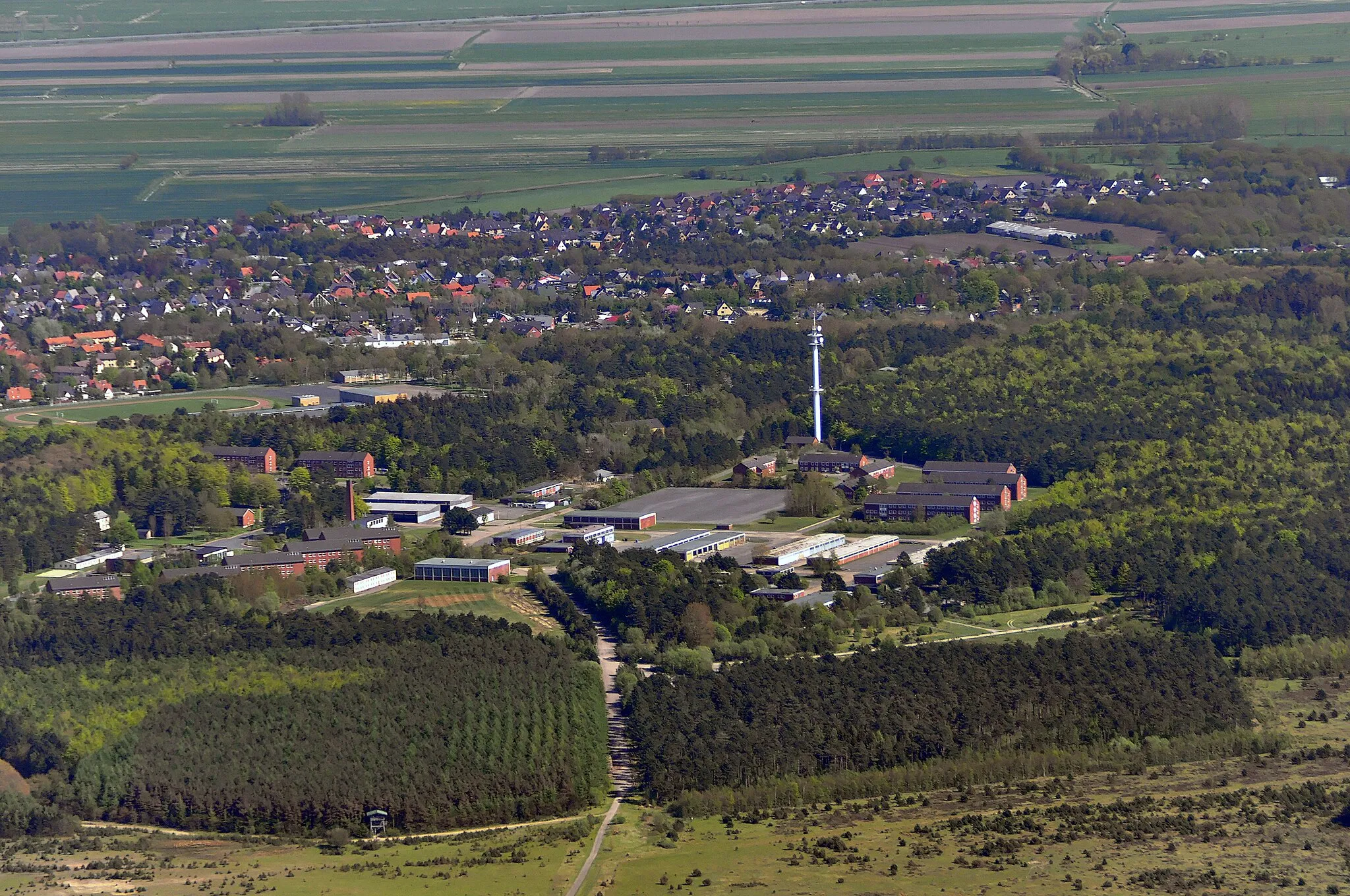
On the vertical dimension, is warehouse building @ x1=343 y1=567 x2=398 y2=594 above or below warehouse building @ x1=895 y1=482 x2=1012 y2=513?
above

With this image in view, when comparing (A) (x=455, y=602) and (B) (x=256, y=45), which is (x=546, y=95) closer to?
(B) (x=256, y=45)

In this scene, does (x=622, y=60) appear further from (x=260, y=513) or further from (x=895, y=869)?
(x=895, y=869)

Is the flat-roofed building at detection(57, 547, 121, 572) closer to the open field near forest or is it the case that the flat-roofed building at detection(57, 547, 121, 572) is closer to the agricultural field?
the agricultural field

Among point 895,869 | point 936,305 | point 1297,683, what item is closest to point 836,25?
point 936,305

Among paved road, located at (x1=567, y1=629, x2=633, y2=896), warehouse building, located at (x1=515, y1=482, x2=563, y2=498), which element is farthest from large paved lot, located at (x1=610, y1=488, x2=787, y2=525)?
paved road, located at (x1=567, y1=629, x2=633, y2=896)

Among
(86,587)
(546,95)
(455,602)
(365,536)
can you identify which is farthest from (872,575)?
(546,95)
